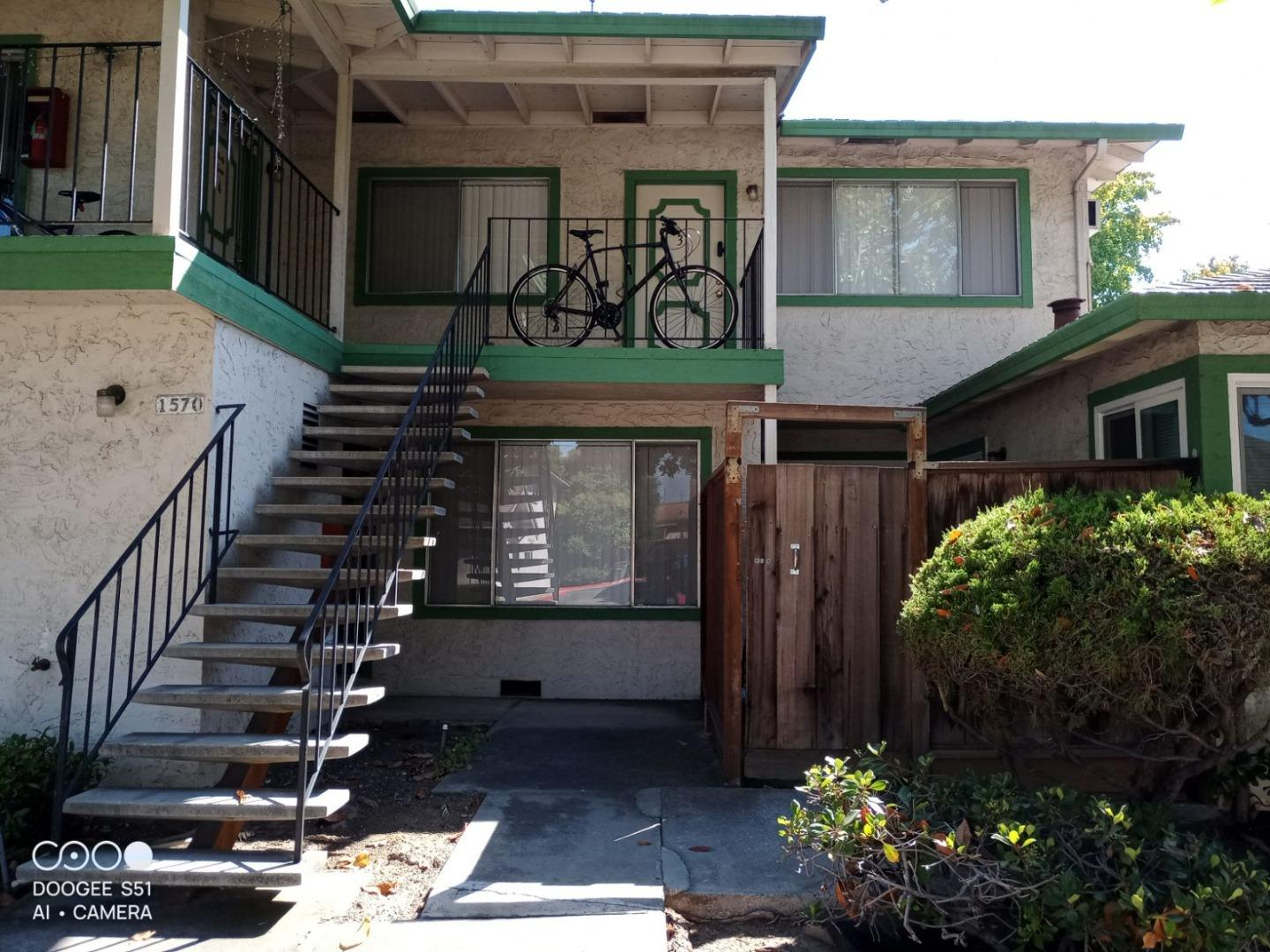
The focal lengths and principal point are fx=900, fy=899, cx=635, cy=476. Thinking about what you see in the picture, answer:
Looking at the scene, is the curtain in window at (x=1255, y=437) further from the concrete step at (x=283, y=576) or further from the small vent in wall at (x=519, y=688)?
the small vent in wall at (x=519, y=688)

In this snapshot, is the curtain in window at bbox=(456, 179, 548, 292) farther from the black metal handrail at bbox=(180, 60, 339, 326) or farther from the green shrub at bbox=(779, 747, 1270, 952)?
the green shrub at bbox=(779, 747, 1270, 952)

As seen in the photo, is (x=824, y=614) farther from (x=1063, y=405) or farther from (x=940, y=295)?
(x=940, y=295)

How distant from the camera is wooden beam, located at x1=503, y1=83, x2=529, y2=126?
323 inches

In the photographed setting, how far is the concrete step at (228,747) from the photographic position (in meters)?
4.21

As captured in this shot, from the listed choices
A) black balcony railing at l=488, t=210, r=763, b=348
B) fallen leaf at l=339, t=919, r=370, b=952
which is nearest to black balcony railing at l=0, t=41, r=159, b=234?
black balcony railing at l=488, t=210, r=763, b=348

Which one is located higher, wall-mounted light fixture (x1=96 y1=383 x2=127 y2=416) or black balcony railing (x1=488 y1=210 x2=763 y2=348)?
black balcony railing (x1=488 y1=210 x2=763 y2=348)

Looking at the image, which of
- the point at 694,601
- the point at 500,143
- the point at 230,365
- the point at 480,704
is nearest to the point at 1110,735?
the point at 694,601

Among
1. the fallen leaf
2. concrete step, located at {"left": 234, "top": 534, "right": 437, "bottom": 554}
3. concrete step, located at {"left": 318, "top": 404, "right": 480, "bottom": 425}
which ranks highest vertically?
concrete step, located at {"left": 318, "top": 404, "right": 480, "bottom": 425}

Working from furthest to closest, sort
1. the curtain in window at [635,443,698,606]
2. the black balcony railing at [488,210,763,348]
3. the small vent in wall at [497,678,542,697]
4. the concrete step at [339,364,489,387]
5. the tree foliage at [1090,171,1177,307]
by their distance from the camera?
1. the tree foliage at [1090,171,1177,307]
2. the black balcony railing at [488,210,763,348]
3. the curtain in window at [635,443,698,606]
4. the small vent in wall at [497,678,542,697]
5. the concrete step at [339,364,489,387]

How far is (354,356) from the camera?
7.42m

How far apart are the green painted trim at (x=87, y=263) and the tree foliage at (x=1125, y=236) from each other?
2534cm

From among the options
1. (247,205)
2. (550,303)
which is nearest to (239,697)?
(247,205)

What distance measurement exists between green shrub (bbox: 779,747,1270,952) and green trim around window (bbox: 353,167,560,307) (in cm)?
664

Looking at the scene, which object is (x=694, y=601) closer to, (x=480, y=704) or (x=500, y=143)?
(x=480, y=704)
